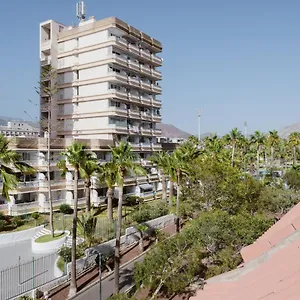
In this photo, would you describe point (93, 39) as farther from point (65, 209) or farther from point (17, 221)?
point (17, 221)

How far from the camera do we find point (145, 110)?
60688 mm

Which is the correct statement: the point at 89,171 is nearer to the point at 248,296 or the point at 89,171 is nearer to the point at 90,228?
the point at 90,228

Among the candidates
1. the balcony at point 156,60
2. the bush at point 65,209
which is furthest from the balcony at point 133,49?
the bush at point 65,209

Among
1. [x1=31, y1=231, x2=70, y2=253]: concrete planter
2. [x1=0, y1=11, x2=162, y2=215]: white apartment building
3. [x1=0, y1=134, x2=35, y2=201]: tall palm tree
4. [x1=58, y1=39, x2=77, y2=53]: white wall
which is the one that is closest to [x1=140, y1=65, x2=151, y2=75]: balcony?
[x1=0, y1=11, x2=162, y2=215]: white apartment building

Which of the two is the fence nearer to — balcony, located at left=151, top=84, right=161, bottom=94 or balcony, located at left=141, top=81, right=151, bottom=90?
balcony, located at left=141, top=81, right=151, bottom=90

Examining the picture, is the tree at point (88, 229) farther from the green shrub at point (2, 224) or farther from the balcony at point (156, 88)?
the balcony at point (156, 88)

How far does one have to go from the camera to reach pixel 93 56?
53.2 m

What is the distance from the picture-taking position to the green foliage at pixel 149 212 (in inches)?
1450

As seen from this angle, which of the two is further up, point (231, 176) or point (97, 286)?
point (231, 176)

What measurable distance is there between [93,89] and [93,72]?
2608 millimetres

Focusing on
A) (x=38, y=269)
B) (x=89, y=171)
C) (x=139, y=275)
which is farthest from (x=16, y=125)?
(x=139, y=275)

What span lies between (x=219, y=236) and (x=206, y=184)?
13.9m

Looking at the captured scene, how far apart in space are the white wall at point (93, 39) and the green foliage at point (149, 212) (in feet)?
88.1

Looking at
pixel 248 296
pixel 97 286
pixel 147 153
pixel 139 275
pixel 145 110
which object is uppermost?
pixel 145 110
